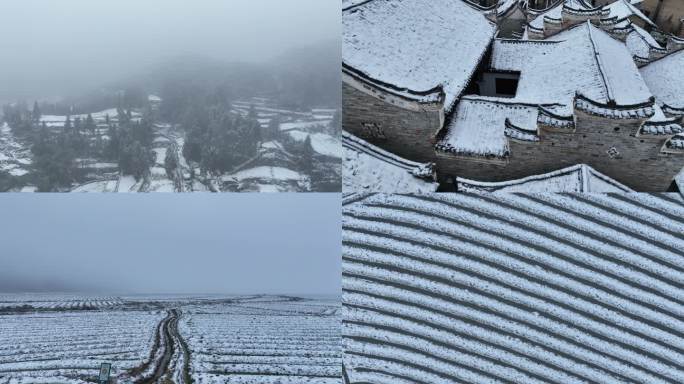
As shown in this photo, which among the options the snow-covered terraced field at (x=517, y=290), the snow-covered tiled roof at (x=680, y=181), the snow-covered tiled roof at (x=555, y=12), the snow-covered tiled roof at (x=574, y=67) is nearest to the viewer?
the snow-covered terraced field at (x=517, y=290)

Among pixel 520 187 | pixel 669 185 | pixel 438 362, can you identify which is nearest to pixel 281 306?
pixel 438 362

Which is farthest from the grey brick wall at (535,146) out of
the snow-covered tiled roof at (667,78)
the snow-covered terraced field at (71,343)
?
the snow-covered terraced field at (71,343)

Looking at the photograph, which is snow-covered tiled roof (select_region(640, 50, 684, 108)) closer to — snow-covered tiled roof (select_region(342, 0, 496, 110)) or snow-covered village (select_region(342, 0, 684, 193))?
snow-covered village (select_region(342, 0, 684, 193))

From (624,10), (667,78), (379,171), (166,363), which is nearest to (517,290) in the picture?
(379,171)

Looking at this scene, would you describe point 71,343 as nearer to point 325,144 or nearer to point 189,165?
point 189,165

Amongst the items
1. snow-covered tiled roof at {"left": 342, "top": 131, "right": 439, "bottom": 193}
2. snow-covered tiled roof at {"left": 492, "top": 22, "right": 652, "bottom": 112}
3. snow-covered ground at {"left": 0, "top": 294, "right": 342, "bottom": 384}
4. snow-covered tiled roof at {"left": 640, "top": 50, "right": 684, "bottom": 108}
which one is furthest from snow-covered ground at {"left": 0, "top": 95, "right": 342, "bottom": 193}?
snow-covered tiled roof at {"left": 640, "top": 50, "right": 684, "bottom": 108}

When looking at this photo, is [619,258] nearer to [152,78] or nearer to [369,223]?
[369,223]

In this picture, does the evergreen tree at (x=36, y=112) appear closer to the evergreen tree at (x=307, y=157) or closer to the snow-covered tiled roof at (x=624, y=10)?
the evergreen tree at (x=307, y=157)
